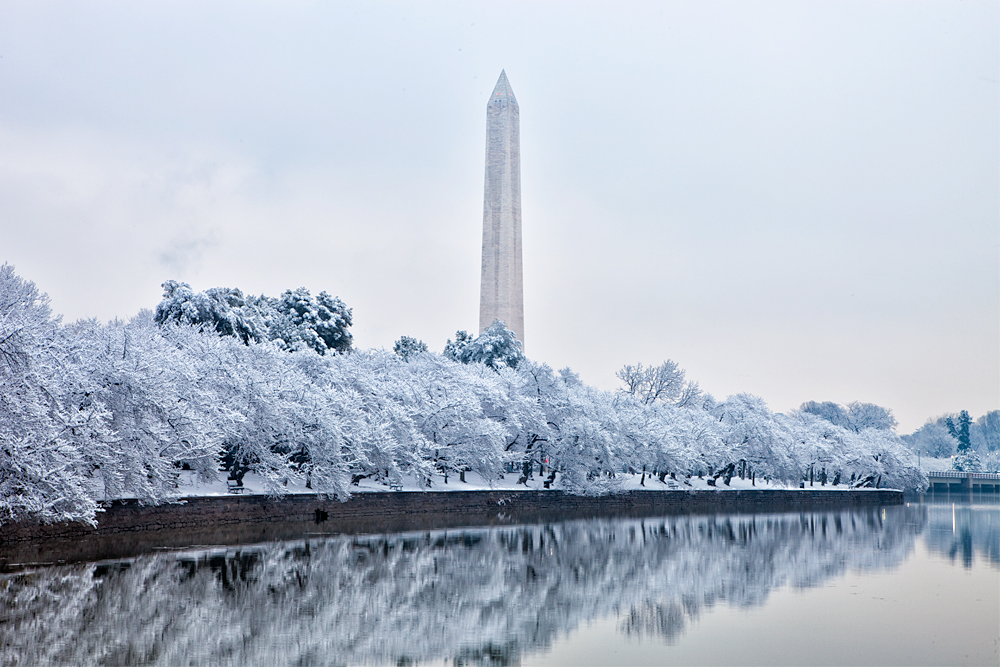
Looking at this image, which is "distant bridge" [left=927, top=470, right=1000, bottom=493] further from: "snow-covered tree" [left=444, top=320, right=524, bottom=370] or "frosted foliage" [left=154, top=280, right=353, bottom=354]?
"frosted foliage" [left=154, top=280, right=353, bottom=354]

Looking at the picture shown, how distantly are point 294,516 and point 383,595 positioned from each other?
20.3 m

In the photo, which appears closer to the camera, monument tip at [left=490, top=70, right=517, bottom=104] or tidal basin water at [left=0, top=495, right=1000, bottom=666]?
tidal basin water at [left=0, top=495, right=1000, bottom=666]

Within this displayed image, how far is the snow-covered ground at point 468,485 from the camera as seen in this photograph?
3784 cm

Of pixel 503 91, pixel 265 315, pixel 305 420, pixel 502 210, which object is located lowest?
pixel 305 420

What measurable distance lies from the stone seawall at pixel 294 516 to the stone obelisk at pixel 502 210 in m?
19.0

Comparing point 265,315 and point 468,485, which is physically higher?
point 265,315

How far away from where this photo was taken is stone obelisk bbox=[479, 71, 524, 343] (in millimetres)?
70375

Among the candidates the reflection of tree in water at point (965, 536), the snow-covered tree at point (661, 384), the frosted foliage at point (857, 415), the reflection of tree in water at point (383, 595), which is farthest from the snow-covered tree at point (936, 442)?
the reflection of tree in water at point (383, 595)

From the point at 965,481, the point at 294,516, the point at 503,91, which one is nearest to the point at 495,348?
the point at 503,91

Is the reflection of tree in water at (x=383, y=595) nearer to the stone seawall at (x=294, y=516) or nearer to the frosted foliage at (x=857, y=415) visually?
the stone seawall at (x=294, y=516)

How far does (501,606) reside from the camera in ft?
60.5

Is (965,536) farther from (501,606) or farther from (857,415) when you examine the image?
(857,415)

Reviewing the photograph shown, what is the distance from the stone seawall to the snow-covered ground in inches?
23.6

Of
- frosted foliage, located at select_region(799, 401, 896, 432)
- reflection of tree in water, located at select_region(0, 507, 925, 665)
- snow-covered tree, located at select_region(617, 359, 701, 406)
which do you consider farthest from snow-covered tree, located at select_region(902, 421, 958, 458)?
reflection of tree in water, located at select_region(0, 507, 925, 665)
